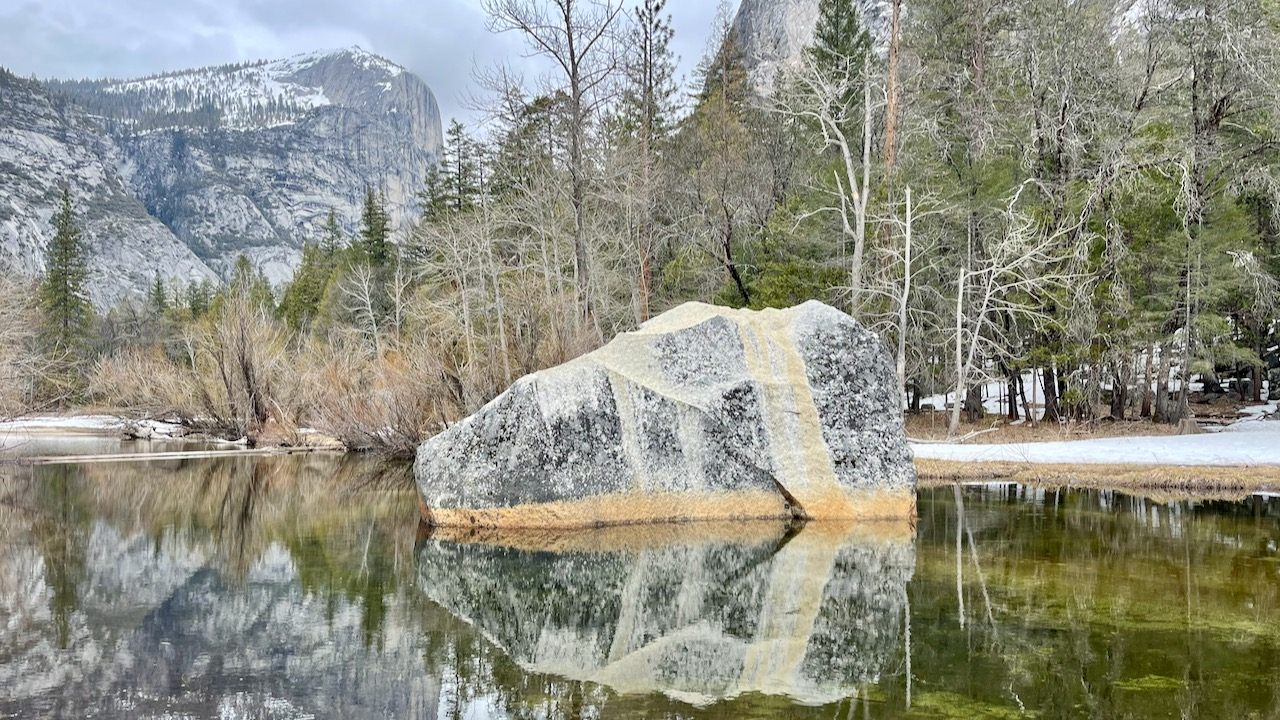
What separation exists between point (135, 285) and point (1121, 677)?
139 meters

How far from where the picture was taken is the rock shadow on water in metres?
5.21

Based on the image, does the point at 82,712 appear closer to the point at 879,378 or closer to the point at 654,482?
the point at 654,482

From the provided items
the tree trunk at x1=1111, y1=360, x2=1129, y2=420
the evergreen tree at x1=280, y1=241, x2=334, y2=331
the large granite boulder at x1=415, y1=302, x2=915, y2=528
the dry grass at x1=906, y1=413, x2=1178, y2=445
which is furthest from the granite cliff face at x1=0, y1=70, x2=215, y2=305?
the large granite boulder at x1=415, y1=302, x2=915, y2=528

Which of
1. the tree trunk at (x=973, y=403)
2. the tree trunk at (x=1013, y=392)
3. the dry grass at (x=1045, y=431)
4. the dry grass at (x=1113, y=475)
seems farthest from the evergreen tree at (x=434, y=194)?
the dry grass at (x=1113, y=475)

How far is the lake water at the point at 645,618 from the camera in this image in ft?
15.6

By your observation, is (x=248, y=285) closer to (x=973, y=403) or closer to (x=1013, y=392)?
(x=973, y=403)

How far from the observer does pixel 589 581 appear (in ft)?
25.3

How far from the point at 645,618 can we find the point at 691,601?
62 centimetres

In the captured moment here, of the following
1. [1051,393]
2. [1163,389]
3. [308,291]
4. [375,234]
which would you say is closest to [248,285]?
[375,234]

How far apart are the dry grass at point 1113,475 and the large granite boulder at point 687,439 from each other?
4.25 metres

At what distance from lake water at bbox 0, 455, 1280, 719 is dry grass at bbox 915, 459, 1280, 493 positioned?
78.6 inches

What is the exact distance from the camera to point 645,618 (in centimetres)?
649

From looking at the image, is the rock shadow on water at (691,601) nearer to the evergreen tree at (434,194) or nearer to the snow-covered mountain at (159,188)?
the evergreen tree at (434,194)

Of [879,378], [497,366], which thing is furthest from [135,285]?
[879,378]
